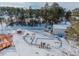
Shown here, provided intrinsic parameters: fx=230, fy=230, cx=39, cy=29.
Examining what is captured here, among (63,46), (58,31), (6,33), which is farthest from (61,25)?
(6,33)

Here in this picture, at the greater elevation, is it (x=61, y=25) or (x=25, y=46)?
(x=61, y=25)

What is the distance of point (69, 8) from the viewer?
1643 mm

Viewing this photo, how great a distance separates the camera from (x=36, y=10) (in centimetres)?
165

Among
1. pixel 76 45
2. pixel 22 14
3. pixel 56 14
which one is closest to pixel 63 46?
pixel 76 45

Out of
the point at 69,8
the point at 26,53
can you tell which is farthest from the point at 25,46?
the point at 69,8

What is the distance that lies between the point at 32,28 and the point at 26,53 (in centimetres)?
19

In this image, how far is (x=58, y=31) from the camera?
1649 mm

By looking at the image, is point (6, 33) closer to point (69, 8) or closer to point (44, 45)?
point (44, 45)

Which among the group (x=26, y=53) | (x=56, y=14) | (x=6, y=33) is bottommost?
(x=26, y=53)

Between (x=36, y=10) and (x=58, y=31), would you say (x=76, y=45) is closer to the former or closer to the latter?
(x=58, y=31)

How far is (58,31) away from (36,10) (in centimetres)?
22

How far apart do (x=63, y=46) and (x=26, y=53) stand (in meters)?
0.27

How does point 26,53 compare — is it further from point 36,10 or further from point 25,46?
point 36,10

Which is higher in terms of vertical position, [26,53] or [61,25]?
[61,25]
